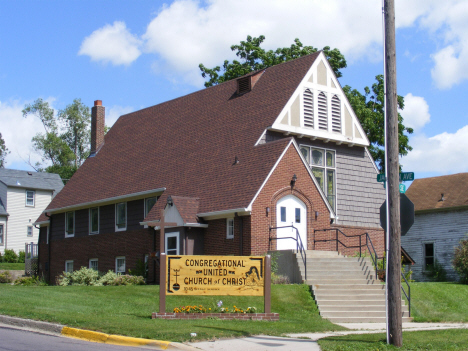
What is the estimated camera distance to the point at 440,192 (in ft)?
127

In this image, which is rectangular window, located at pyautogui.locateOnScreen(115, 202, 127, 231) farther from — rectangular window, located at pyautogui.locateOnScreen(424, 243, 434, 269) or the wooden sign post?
rectangular window, located at pyautogui.locateOnScreen(424, 243, 434, 269)

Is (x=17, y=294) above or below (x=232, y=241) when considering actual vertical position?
below

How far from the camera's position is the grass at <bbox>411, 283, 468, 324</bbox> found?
63.1 feet

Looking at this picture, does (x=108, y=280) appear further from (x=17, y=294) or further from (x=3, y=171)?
(x=3, y=171)

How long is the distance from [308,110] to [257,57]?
17.3 meters

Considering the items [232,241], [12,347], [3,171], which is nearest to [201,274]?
[12,347]

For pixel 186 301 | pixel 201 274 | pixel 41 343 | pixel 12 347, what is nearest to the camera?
pixel 12 347

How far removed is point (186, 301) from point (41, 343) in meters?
6.94

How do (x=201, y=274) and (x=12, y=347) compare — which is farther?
(x=201, y=274)

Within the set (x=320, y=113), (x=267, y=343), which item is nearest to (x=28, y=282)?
(x=320, y=113)

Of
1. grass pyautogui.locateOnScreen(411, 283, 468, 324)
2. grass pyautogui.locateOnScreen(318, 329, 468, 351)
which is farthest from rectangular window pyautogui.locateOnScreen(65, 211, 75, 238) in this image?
grass pyautogui.locateOnScreen(318, 329, 468, 351)

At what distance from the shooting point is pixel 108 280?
83.9ft

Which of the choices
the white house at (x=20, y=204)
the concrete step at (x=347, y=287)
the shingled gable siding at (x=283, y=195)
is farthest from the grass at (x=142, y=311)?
the white house at (x=20, y=204)

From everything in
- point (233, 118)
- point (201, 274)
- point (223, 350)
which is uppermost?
point (233, 118)
